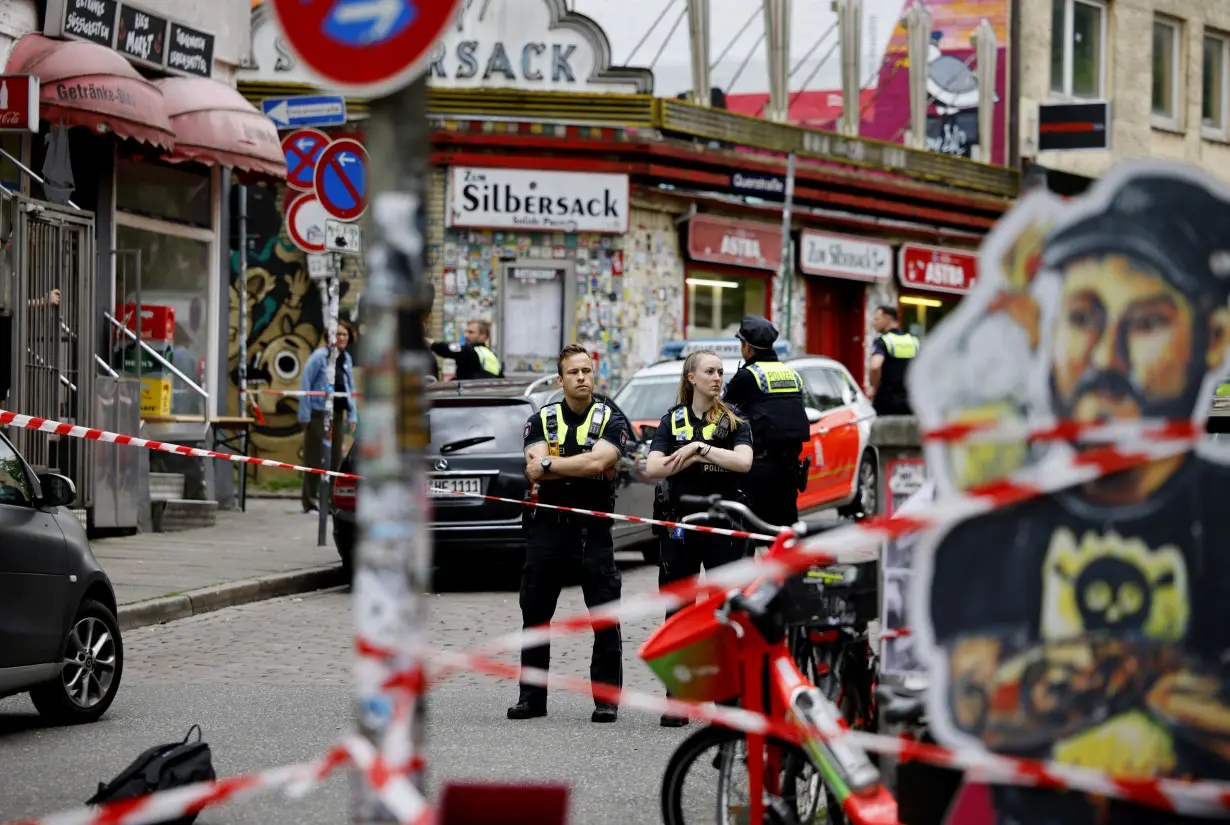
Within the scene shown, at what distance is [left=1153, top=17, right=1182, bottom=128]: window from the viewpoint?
3550 cm

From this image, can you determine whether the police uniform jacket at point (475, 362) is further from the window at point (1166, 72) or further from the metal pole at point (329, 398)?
the window at point (1166, 72)

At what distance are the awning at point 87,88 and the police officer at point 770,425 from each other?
779 cm

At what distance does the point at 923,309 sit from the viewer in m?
30.5

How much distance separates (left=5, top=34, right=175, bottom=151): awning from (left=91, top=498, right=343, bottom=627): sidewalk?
370cm

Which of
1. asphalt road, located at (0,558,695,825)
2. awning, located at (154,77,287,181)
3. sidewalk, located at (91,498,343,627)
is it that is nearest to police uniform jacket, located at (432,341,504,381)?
sidewalk, located at (91,498,343,627)

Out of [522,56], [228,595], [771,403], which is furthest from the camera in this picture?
[522,56]

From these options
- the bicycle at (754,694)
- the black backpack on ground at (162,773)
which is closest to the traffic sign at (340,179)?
the black backpack on ground at (162,773)

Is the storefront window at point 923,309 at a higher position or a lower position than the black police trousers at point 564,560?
higher

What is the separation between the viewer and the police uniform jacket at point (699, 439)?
30.2 feet

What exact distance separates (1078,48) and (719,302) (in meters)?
11.0

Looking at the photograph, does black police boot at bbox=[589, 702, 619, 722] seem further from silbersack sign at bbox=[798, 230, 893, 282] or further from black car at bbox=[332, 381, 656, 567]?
silbersack sign at bbox=[798, 230, 893, 282]

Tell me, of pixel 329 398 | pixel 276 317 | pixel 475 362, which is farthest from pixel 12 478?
pixel 276 317

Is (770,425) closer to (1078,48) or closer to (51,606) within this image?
(51,606)

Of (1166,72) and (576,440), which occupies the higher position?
(1166,72)
